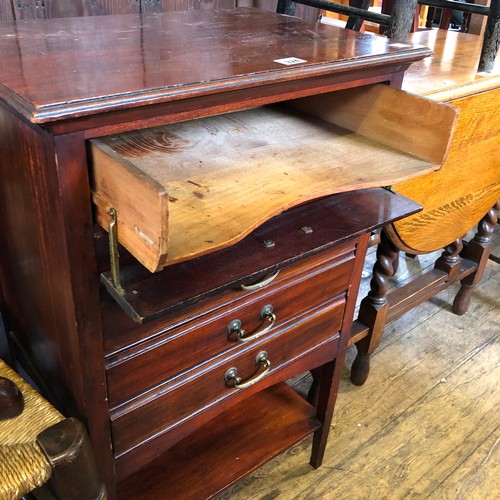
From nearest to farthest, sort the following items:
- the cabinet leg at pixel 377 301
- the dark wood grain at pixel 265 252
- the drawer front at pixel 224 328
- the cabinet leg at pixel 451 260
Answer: the dark wood grain at pixel 265 252 < the drawer front at pixel 224 328 < the cabinet leg at pixel 377 301 < the cabinet leg at pixel 451 260

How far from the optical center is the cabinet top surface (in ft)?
2.26

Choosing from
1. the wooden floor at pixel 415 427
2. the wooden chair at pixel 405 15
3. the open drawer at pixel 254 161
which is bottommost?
the wooden floor at pixel 415 427

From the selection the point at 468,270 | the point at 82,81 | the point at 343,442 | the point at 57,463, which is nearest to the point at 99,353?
the point at 57,463

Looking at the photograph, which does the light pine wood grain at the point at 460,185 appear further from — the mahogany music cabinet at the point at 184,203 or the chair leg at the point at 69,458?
the chair leg at the point at 69,458

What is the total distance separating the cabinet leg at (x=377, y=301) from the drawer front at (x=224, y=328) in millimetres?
494

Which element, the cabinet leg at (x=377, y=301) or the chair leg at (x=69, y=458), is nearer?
the chair leg at (x=69, y=458)

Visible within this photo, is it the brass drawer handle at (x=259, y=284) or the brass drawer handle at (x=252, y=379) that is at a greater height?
the brass drawer handle at (x=259, y=284)

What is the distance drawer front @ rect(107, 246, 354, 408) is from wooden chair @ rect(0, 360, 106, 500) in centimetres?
10

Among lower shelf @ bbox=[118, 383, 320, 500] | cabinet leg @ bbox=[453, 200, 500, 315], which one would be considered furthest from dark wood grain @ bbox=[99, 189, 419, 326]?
cabinet leg @ bbox=[453, 200, 500, 315]

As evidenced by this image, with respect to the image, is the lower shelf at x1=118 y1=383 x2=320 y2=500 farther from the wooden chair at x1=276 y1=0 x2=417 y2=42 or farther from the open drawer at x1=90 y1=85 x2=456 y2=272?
the wooden chair at x1=276 y1=0 x2=417 y2=42

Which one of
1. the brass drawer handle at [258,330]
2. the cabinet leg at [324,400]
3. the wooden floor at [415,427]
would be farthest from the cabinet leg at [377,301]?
the brass drawer handle at [258,330]

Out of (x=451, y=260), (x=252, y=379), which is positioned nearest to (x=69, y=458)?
(x=252, y=379)

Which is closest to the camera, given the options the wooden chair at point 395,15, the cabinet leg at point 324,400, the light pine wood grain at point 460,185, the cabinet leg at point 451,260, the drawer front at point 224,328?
the drawer front at point 224,328

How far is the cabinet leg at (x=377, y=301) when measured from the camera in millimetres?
1666
